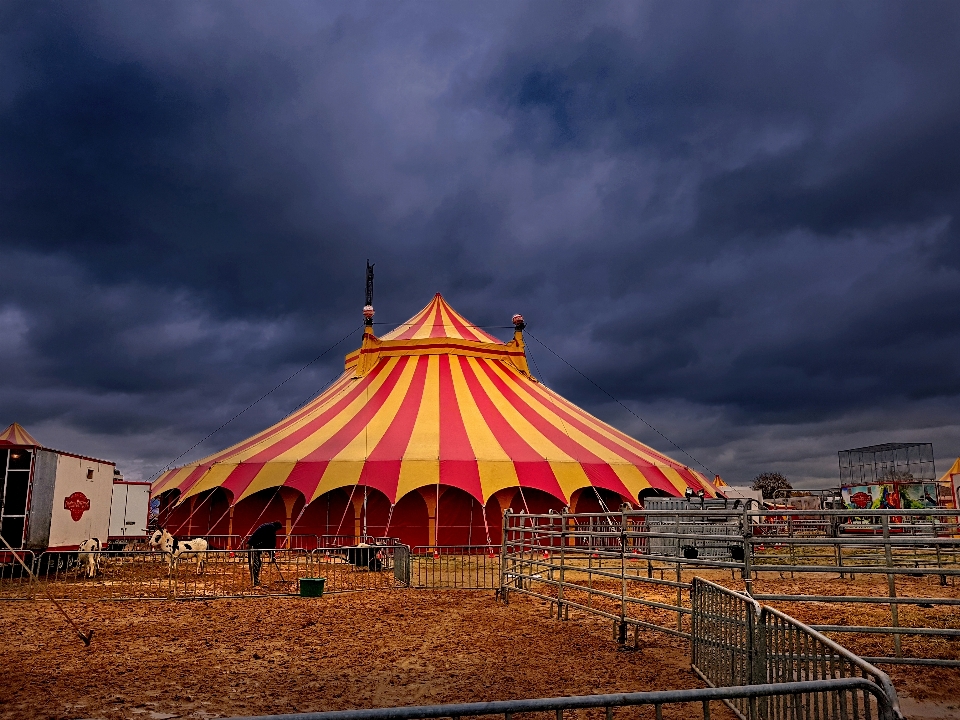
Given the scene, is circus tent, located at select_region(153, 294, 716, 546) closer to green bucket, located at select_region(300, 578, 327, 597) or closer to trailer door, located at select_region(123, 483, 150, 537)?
trailer door, located at select_region(123, 483, 150, 537)

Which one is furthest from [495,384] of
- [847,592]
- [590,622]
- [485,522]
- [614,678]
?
[614,678]

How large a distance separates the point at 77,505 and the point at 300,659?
1014 centimetres

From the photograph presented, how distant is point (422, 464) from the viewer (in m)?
18.0

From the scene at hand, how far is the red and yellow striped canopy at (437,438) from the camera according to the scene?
18.0 metres

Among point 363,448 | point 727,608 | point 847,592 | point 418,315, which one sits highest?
point 418,315

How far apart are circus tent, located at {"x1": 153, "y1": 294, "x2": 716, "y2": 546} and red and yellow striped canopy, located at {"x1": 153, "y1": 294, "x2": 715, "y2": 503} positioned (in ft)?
0.14

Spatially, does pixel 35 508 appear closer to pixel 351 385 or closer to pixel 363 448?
pixel 363 448

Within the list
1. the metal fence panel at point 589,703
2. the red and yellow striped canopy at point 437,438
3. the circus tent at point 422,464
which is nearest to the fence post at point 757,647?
the metal fence panel at point 589,703

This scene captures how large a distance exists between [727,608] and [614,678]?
1276 millimetres

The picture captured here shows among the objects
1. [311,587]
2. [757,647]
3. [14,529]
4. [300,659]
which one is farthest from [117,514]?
[757,647]

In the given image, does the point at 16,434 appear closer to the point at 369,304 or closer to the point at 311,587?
the point at 369,304

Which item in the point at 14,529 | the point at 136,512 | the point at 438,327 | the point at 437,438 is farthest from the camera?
the point at 438,327

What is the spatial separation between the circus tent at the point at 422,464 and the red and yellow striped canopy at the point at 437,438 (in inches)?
1.7

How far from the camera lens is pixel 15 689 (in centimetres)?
606
